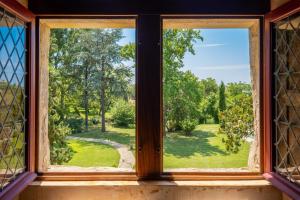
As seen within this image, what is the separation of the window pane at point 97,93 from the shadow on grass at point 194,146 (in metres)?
0.29

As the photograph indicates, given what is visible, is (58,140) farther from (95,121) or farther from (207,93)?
(207,93)

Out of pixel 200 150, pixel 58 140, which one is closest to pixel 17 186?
pixel 58 140

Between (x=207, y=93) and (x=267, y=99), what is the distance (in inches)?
15.2

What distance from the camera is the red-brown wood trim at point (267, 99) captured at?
6.28 ft

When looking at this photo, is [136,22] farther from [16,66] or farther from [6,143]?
[6,143]

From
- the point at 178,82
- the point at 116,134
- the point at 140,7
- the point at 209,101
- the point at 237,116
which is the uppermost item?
the point at 140,7

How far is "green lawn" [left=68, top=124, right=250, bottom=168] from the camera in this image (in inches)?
80.3

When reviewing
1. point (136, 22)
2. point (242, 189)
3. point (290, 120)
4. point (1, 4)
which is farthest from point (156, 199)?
point (1, 4)

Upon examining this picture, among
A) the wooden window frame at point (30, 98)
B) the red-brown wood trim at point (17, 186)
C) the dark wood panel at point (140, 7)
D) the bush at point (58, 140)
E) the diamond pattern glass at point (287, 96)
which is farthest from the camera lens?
the bush at point (58, 140)

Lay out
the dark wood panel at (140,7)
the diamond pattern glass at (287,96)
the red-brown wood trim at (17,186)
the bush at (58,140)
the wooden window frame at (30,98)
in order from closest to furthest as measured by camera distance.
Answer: the red-brown wood trim at (17,186)
the diamond pattern glass at (287,96)
the wooden window frame at (30,98)
the dark wood panel at (140,7)
the bush at (58,140)

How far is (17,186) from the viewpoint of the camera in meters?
1.67

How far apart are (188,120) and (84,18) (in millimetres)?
981

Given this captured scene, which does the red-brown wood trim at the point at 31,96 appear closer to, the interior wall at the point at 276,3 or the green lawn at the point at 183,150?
the green lawn at the point at 183,150

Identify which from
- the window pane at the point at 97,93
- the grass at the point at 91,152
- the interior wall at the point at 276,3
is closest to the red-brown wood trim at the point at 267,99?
the interior wall at the point at 276,3
